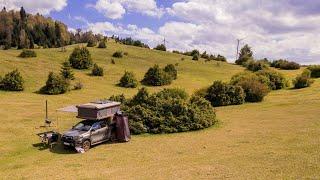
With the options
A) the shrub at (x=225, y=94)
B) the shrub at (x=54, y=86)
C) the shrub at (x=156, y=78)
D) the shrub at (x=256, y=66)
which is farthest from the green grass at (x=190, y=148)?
the shrub at (x=256, y=66)

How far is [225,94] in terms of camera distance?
41719 millimetres

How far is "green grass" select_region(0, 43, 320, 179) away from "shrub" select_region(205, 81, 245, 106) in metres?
1.36

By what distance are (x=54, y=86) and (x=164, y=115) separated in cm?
1865

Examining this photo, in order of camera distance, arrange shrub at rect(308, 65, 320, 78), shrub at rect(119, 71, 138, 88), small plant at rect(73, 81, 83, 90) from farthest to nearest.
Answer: shrub at rect(308, 65, 320, 78)
shrub at rect(119, 71, 138, 88)
small plant at rect(73, 81, 83, 90)

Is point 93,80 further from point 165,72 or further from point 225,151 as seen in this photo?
point 225,151

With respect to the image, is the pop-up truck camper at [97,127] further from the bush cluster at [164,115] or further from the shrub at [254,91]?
the shrub at [254,91]

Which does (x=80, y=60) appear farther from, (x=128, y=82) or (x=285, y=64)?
(x=285, y=64)

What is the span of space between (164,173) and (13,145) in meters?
10.9

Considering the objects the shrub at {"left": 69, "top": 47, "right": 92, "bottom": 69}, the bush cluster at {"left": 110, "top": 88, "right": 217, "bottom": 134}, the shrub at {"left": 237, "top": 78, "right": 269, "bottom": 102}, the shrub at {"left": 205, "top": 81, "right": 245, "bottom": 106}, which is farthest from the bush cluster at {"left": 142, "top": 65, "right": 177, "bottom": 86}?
the bush cluster at {"left": 110, "top": 88, "right": 217, "bottom": 134}

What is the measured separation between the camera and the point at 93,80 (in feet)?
179

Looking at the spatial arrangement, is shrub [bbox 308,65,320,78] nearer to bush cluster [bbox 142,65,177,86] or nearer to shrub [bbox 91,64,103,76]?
bush cluster [bbox 142,65,177,86]

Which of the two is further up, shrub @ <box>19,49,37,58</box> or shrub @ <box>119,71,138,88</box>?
shrub @ <box>19,49,37,58</box>

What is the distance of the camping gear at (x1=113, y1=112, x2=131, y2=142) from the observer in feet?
91.6

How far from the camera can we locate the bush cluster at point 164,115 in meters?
30.1
